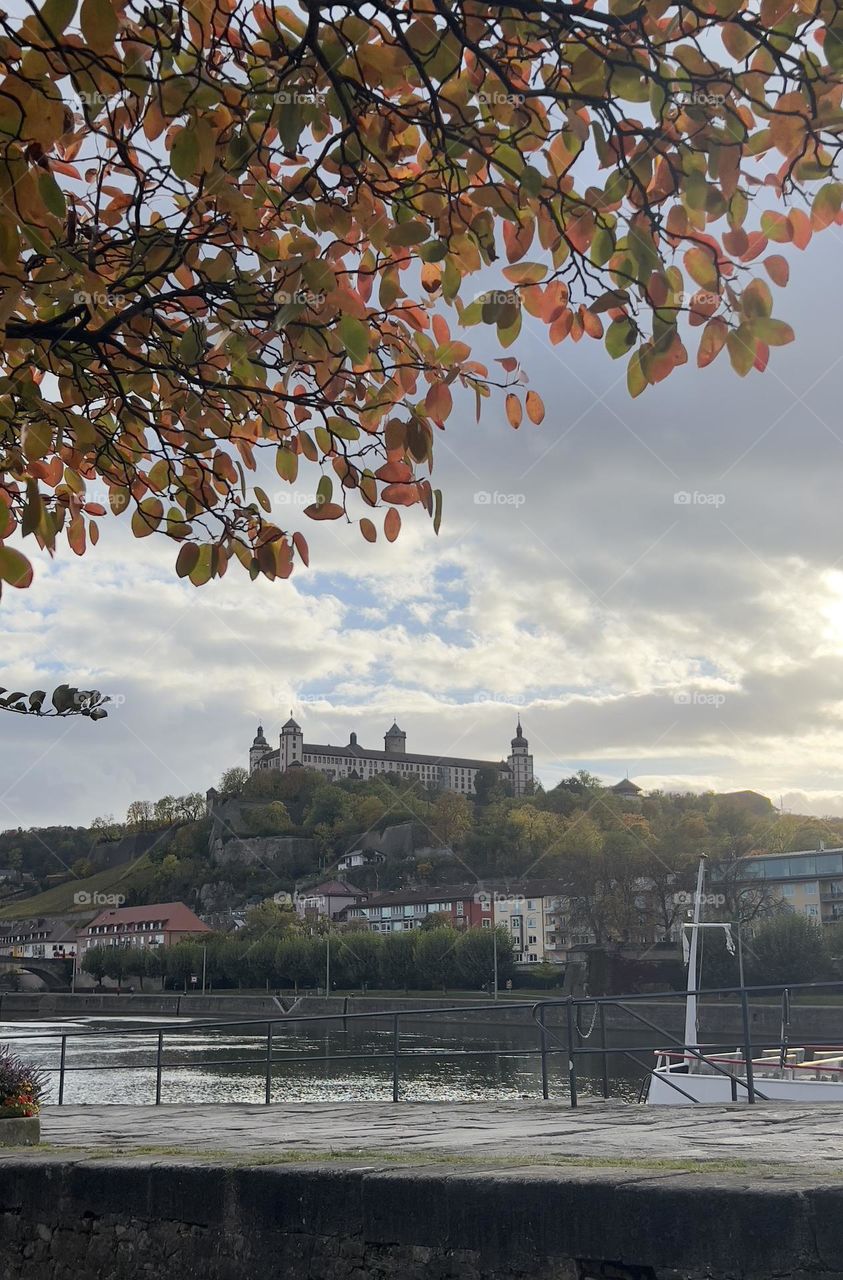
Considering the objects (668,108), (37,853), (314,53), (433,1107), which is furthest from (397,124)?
(37,853)

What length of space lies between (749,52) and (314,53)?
1497 millimetres

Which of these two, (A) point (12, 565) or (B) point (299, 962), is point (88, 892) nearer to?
(B) point (299, 962)

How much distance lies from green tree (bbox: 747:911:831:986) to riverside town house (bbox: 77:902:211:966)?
67.4 meters

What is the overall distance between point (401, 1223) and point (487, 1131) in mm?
3434

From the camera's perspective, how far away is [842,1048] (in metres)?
22.9

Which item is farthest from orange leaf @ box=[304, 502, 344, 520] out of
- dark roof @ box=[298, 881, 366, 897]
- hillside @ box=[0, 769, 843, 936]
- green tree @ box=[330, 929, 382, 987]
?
dark roof @ box=[298, 881, 366, 897]

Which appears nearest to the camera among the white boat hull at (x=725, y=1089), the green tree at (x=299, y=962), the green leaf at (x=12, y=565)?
the green leaf at (x=12, y=565)

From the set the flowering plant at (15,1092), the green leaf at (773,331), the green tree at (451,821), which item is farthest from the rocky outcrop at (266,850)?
the green leaf at (773,331)

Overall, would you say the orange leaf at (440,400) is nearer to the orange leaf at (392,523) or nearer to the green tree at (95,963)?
the orange leaf at (392,523)

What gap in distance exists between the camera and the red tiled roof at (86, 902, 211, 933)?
127m

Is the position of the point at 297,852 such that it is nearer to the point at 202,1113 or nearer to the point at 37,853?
the point at 37,853

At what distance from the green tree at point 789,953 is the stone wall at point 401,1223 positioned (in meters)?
63.8

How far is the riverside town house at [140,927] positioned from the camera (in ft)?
407

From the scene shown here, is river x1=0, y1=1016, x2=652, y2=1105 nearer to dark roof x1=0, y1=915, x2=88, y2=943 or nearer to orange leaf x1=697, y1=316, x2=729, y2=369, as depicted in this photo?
orange leaf x1=697, y1=316, x2=729, y2=369
